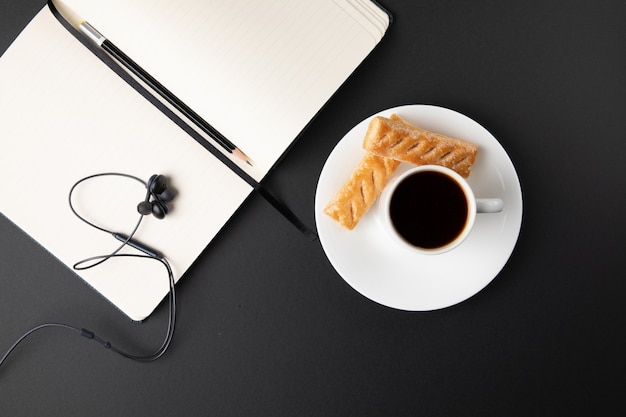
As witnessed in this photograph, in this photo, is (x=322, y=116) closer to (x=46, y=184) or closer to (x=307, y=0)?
(x=307, y=0)

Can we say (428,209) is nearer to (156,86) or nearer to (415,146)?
(415,146)

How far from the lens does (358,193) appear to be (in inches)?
31.9

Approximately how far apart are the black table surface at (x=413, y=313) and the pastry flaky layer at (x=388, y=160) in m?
0.14

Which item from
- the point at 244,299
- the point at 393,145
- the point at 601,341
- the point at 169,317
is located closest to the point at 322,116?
the point at 393,145

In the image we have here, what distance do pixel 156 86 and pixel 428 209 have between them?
0.56 metres

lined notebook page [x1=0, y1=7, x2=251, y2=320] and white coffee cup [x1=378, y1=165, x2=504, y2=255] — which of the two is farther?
lined notebook page [x1=0, y1=7, x2=251, y2=320]

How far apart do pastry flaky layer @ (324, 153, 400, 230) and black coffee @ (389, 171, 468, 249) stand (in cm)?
5

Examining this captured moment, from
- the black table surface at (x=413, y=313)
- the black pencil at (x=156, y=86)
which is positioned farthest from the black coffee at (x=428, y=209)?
the black pencil at (x=156, y=86)

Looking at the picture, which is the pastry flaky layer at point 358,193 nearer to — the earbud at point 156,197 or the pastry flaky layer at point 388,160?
the pastry flaky layer at point 388,160

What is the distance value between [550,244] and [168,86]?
33.4 inches

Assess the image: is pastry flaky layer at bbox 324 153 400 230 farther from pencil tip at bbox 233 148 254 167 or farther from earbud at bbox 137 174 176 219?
earbud at bbox 137 174 176 219

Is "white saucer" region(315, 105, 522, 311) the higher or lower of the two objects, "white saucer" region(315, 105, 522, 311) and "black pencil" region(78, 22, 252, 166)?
the higher

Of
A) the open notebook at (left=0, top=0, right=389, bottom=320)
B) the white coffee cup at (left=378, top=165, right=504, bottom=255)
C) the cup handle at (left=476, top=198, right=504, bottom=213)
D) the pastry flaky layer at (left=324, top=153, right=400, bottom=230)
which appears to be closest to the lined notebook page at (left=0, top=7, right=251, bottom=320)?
the open notebook at (left=0, top=0, right=389, bottom=320)

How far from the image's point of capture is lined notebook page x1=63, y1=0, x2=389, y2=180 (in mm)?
825
